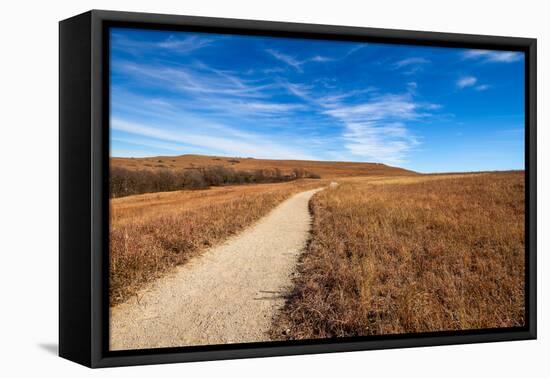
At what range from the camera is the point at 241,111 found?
8688 millimetres

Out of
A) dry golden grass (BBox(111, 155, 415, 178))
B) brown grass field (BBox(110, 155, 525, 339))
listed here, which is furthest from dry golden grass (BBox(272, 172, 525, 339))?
dry golden grass (BBox(111, 155, 415, 178))

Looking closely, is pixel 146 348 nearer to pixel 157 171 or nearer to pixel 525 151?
pixel 157 171

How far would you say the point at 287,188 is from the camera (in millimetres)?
9211

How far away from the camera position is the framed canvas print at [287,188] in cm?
802

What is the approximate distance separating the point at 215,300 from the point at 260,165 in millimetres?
1878

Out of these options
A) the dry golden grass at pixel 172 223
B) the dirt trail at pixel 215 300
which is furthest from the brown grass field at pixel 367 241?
the dirt trail at pixel 215 300

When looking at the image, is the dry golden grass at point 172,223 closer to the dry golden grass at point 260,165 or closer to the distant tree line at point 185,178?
the distant tree line at point 185,178

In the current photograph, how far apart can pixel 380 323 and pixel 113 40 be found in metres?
5.04

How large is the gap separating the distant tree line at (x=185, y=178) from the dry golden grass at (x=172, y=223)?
0.09 m

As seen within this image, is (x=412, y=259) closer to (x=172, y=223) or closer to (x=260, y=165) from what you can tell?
(x=260, y=165)

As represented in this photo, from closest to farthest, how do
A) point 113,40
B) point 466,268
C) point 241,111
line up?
1. point 113,40
2. point 241,111
3. point 466,268

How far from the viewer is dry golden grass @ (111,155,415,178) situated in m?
8.32

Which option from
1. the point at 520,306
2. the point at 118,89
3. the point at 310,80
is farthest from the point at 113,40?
the point at 520,306

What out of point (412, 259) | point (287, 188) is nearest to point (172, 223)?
point (287, 188)
